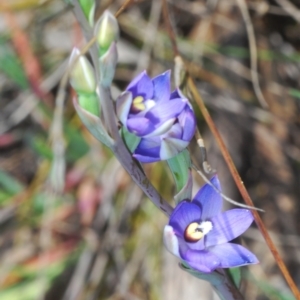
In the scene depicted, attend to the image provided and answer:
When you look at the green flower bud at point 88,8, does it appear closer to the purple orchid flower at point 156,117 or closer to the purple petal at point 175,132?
the purple orchid flower at point 156,117

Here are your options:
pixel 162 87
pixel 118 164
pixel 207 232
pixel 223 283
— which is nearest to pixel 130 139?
pixel 162 87

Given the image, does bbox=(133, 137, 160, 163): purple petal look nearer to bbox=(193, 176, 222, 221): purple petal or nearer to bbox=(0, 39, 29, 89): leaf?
bbox=(193, 176, 222, 221): purple petal

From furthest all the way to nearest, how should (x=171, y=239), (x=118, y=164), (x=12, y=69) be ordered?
(x=118, y=164) → (x=12, y=69) → (x=171, y=239)

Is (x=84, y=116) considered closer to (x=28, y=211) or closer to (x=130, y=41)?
(x=28, y=211)

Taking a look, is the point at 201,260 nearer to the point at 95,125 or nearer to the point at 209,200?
the point at 209,200

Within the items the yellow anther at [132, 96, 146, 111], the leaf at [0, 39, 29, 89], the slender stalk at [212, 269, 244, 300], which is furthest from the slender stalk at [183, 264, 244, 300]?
the leaf at [0, 39, 29, 89]

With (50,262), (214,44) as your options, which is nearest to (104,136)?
(50,262)
